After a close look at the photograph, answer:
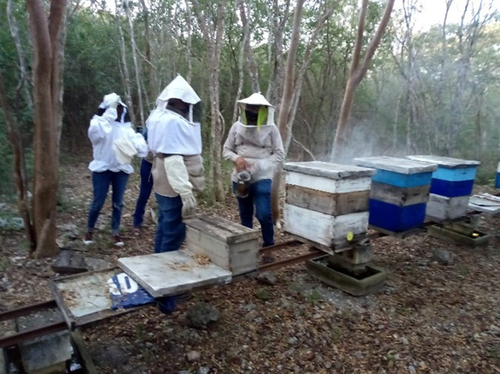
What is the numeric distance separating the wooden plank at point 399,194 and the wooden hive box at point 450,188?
0.60 meters

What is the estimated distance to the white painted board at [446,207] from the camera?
422cm

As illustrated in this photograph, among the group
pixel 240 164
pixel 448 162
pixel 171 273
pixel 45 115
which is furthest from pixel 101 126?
pixel 448 162

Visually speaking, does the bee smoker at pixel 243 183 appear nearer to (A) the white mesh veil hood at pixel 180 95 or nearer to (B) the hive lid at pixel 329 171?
(B) the hive lid at pixel 329 171

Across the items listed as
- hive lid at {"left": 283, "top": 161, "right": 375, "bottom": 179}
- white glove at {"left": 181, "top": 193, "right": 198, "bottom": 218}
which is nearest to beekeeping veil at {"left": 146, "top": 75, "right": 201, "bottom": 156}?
white glove at {"left": 181, "top": 193, "right": 198, "bottom": 218}

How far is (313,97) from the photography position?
14758 mm

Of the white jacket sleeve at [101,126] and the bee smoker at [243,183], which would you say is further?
the white jacket sleeve at [101,126]

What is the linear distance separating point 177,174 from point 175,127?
0.33 m

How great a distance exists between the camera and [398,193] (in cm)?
359

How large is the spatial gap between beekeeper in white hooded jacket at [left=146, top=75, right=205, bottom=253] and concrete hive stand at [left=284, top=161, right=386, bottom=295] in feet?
3.00

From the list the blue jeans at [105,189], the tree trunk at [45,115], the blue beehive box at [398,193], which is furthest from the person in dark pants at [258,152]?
the tree trunk at [45,115]

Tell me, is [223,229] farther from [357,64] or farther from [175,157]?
[357,64]

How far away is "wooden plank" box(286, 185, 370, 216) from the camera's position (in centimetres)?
310

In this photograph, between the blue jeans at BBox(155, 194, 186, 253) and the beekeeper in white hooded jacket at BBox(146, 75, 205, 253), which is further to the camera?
the blue jeans at BBox(155, 194, 186, 253)

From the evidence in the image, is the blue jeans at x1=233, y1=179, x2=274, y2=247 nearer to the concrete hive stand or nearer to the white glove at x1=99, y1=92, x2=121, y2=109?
the concrete hive stand
